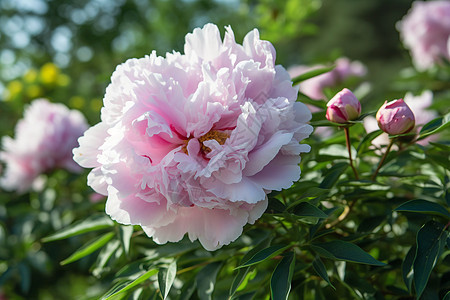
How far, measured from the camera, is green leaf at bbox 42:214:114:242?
85cm

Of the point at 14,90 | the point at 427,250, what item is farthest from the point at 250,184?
the point at 14,90

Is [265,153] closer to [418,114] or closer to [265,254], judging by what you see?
[265,254]

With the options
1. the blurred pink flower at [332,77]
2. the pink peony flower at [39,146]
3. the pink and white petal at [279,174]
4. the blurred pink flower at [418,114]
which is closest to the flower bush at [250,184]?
the pink and white petal at [279,174]

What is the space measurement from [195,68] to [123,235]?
1.09 feet

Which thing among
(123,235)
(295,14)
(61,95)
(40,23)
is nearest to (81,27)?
(40,23)

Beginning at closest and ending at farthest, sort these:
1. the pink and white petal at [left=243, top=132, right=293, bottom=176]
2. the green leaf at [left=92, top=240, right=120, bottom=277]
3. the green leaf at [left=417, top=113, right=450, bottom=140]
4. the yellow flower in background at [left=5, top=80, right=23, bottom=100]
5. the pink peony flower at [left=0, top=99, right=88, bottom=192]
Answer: the pink and white petal at [left=243, top=132, right=293, bottom=176] < the green leaf at [left=417, top=113, right=450, bottom=140] < the green leaf at [left=92, top=240, right=120, bottom=277] < the pink peony flower at [left=0, top=99, right=88, bottom=192] < the yellow flower in background at [left=5, top=80, right=23, bottom=100]

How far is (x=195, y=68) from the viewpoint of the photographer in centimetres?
65

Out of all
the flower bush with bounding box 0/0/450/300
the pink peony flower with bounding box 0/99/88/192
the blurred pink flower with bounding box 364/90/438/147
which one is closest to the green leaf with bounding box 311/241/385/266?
the flower bush with bounding box 0/0/450/300

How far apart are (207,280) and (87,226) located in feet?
0.92

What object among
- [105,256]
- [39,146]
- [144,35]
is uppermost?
[105,256]

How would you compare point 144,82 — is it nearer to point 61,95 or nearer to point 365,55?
point 61,95

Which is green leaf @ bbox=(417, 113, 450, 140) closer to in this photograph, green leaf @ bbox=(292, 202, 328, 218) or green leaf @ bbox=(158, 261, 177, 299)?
green leaf @ bbox=(292, 202, 328, 218)

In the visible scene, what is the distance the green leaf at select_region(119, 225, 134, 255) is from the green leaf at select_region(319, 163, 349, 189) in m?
0.33

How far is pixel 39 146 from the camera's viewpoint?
153 centimetres
